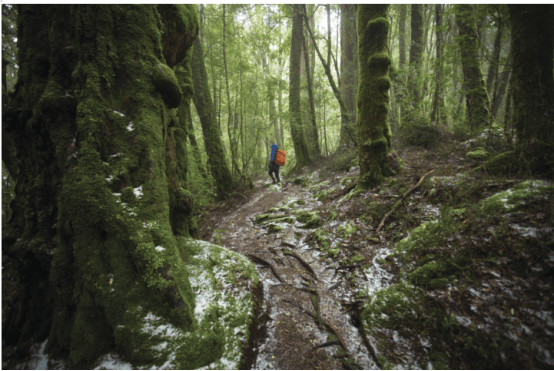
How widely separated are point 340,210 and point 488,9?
442 centimetres

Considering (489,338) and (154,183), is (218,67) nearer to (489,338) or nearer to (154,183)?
(154,183)

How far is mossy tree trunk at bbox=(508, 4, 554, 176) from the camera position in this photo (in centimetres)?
303

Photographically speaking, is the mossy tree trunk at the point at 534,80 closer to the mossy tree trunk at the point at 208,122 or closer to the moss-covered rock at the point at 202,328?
the moss-covered rock at the point at 202,328

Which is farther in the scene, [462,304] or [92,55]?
[92,55]

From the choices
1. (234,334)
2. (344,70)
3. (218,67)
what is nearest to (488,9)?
(234,334)

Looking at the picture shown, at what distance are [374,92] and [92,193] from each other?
5.99 metres

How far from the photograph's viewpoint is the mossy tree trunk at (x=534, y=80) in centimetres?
303

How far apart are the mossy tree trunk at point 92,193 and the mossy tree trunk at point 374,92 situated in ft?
15.2

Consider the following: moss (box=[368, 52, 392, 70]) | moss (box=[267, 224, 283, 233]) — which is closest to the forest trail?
moss (box=[267, 224, 283, 233])

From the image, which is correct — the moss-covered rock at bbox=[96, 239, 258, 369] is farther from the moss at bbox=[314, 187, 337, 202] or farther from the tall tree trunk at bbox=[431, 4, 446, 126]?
the tall tree trunk at bbox=[431, 4, 446, 126]

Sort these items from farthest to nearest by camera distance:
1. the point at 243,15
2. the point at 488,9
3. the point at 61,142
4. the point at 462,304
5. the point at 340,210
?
the point at 243,15, the point at 340,210, the point at 488,9, the point at 61,142, the point at 462,304

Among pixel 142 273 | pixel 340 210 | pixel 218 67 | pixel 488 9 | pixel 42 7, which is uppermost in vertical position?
pixel 218 67

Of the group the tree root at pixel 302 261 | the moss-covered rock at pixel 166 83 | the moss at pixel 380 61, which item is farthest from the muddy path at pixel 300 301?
the moss at pixel 380 61

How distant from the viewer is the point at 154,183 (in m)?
2.71
